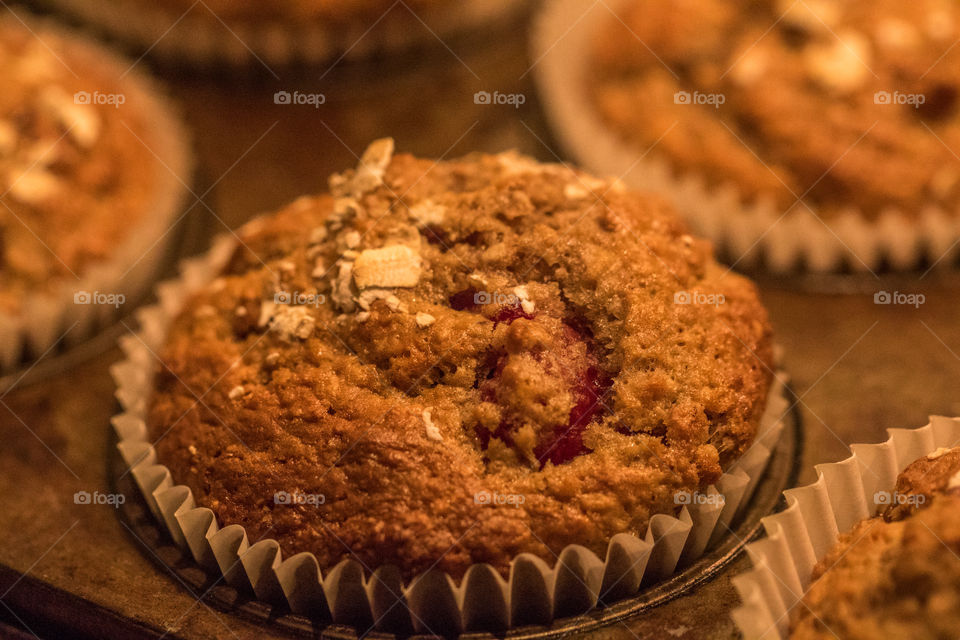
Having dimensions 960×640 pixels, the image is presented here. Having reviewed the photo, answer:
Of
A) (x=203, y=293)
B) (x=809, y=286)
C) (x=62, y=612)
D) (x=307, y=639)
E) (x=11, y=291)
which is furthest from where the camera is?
(x=809, y=286)

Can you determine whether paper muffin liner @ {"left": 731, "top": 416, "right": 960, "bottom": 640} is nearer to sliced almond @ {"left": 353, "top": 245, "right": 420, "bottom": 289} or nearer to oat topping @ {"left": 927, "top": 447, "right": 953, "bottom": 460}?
oat topping @ {"left": 927, "top": 447, "right": 953, "bottom": 460}

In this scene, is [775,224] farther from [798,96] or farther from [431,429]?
[431,429]

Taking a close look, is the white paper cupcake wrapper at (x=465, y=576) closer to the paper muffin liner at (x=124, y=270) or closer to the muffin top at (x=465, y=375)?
the muffin top at (x=465, y=375)

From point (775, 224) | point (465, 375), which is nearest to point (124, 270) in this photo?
point (465, 375)

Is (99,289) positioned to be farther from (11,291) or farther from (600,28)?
A: (600,28)

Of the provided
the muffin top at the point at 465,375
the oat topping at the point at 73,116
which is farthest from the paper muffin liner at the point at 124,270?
the muffin top at the point at 465,375

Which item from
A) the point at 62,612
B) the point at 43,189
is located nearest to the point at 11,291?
the point at 43,189
